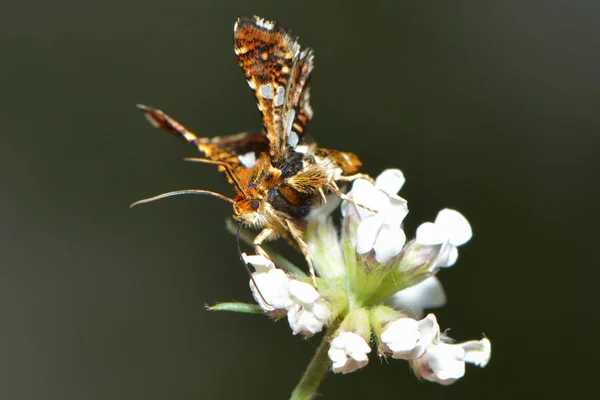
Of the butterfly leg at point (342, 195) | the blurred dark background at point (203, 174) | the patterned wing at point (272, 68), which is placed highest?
the patterned wing at point (272, 68)

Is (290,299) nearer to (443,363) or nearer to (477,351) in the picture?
(443,363)

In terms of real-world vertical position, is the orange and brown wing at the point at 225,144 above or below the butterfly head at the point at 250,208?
above

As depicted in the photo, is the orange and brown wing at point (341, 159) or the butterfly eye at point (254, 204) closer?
the butterfly eye at point (254, 204)

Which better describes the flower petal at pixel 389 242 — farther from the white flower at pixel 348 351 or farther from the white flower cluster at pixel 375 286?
the white flower at pixel 348 351

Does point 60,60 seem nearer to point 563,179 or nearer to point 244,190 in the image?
point 563,179

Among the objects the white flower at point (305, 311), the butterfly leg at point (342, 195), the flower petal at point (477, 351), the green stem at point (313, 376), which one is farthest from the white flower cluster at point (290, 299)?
the flower petal at point (477, 351)

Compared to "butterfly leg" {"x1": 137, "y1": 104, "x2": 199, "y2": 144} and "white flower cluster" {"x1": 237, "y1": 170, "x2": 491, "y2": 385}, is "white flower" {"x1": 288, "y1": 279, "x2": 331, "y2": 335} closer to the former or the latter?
"white flower cluster" {"x1": 237, "y1": 170, "x2": 491, "y2": 385}

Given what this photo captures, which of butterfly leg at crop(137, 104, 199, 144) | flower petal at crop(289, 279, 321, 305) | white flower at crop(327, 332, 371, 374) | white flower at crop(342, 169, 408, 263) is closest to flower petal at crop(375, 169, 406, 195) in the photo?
white flower at crop(342, 169, 408, 263)
